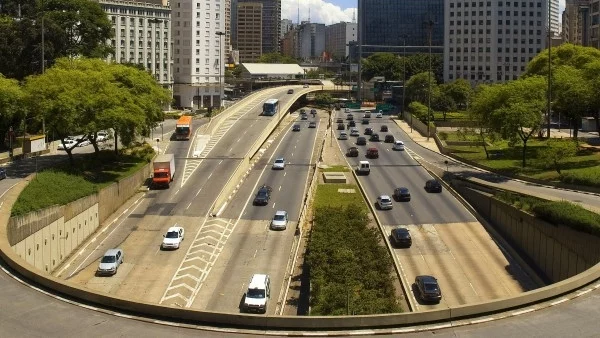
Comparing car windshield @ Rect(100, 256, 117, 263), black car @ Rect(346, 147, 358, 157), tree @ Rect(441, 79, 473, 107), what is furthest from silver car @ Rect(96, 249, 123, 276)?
tree @ Rect(441, 79, 473, 107)

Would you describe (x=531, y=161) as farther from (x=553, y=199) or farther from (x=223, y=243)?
(x=223, y=243)

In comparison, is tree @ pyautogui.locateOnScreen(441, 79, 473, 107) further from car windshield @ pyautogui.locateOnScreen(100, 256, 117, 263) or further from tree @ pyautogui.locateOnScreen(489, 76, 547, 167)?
car windshield @ pyautogui.locateOnScreen(100, 256, 117, 263)

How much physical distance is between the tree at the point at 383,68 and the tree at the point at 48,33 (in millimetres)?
99998

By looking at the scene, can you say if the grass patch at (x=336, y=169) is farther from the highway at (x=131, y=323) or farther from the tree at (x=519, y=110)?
the highway at (x=131, y=323)

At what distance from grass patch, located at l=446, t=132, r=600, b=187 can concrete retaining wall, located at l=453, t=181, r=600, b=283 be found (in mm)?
7415

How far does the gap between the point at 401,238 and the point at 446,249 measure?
3.58m

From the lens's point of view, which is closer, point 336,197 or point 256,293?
point 256,293

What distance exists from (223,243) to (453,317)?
95.6 ft

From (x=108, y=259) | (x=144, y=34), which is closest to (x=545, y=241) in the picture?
(x=108, y=259)

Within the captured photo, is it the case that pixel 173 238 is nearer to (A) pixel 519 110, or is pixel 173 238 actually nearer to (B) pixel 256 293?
(B) pixel 256 293

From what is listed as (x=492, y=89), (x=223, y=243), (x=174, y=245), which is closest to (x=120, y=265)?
(x=174, y=245)

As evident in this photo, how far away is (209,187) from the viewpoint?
223ft

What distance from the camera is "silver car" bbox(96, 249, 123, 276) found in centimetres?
4584

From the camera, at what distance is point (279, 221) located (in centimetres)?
5600
